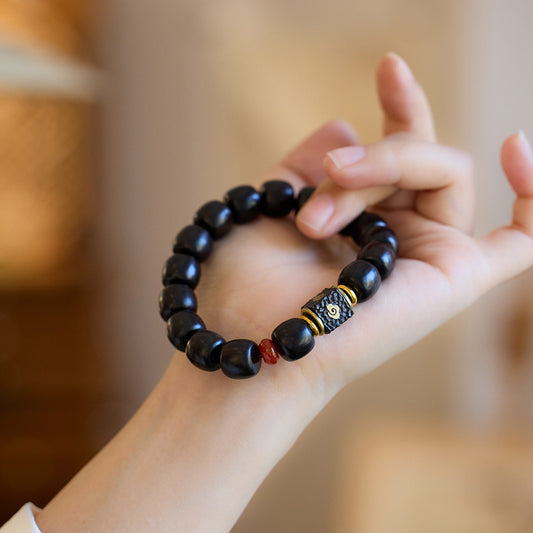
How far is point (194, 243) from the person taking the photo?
37.0 inches

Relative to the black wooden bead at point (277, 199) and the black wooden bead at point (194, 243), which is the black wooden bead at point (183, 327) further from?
the black wooden bead at point (277, 199)

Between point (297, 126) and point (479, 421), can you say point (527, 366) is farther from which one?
point (297, 126)

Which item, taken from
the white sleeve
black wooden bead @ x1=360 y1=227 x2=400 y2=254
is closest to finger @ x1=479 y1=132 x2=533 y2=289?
black wooden bead @ x1=360 y1=227 x2=400 y2=254

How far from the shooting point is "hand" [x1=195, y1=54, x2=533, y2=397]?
811 mm

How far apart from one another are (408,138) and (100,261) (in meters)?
1.60

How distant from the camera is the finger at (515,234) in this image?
884mm

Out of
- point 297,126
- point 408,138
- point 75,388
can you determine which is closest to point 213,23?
point 297,126

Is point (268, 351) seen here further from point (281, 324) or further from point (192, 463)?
point (192, 463)

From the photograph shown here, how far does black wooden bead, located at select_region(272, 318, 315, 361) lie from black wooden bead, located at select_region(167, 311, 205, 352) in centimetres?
15

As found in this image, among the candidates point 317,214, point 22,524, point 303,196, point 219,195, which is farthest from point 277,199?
point 219,195

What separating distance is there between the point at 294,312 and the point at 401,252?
0.28 meters

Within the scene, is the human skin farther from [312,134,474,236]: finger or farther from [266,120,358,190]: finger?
[266,120,358,190]: finger

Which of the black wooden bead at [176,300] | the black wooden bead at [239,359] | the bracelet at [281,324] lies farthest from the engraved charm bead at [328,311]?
the black wooden bead at [176,300]

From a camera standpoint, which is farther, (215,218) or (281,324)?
(215,218)
